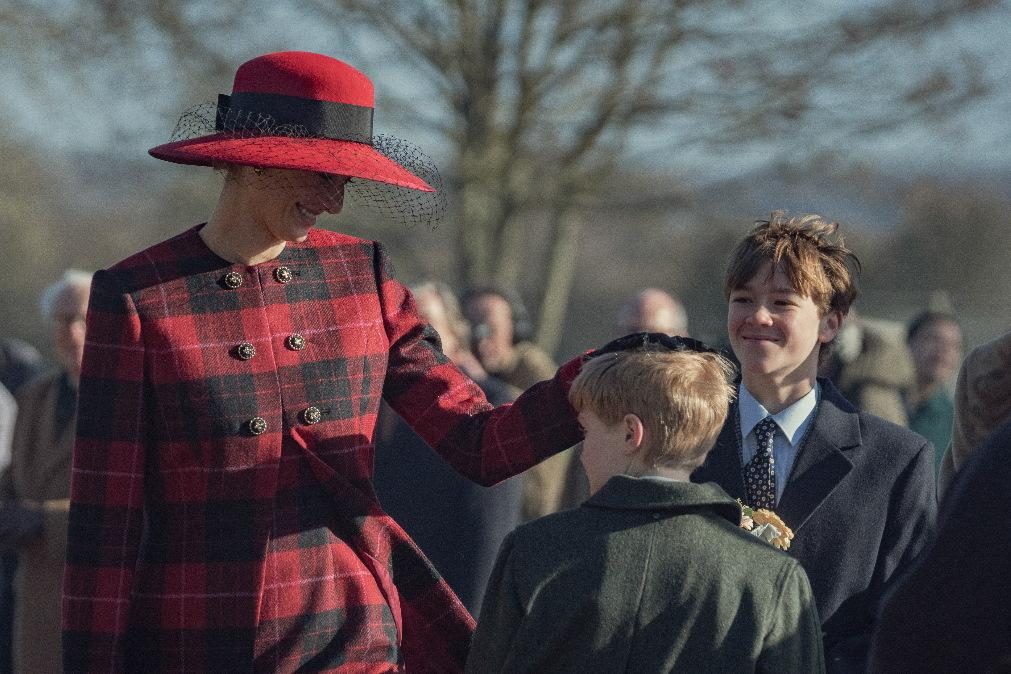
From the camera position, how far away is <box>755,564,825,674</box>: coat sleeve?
246 centimetres

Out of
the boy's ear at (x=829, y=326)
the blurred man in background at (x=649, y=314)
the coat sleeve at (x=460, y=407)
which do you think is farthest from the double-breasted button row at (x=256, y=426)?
the blurred man in background at (x=649, y=314)

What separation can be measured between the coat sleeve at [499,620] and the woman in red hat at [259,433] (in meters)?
0.28

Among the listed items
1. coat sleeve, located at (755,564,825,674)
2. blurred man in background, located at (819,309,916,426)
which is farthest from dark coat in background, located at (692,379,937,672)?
blurred man in background, located at (819,309,916,426)

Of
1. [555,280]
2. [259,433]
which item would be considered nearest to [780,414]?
[259,433]

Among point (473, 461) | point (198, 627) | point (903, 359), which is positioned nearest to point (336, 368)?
point (473, 461)

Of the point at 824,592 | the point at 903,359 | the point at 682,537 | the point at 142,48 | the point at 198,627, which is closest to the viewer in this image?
the point at 682,537

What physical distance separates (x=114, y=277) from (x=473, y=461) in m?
0.79

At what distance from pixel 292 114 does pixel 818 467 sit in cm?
128

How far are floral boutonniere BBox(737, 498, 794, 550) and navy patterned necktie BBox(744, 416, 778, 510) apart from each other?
0.09m

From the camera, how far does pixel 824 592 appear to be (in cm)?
288

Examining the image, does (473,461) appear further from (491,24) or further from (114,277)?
(491,24)

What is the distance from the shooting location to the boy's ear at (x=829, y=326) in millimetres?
3082

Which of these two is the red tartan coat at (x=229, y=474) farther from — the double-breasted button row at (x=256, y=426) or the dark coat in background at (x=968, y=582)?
the dark coat in background at (x=968, y=582)

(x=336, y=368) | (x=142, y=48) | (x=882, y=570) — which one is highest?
(x=142, y=48)
